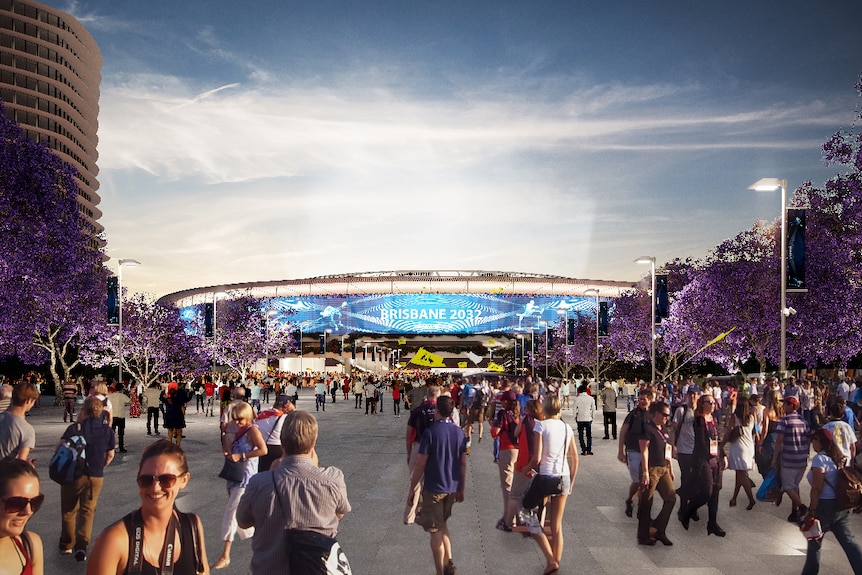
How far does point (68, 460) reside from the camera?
27.5ft

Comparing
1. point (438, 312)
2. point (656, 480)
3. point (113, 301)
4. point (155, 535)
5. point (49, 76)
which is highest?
point (49, 76)

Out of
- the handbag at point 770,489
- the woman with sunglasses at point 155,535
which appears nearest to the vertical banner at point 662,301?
the handbag at point 770,489

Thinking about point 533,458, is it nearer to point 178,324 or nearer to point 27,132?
point 178,324

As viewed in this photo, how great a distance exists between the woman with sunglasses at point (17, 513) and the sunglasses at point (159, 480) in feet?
1.27

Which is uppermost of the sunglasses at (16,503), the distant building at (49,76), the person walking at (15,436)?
the distant building at (49,76)

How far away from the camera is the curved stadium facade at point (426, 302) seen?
146m

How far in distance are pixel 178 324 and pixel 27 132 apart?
189 ft

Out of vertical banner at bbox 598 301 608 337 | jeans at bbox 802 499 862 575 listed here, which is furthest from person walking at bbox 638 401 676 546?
vertical banner at bbox 598 301 608 337

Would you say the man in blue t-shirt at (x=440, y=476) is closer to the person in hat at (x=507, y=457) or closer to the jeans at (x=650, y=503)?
the person in hat at (x=507, y=457)

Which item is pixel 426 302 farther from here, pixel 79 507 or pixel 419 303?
pixel 79 507

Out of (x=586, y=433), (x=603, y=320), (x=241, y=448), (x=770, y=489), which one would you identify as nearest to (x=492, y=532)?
(x=241, y=448)

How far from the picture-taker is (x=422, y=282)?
5999 inches

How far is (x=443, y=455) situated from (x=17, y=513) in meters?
5.12

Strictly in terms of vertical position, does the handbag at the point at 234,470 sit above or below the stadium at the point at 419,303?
below
